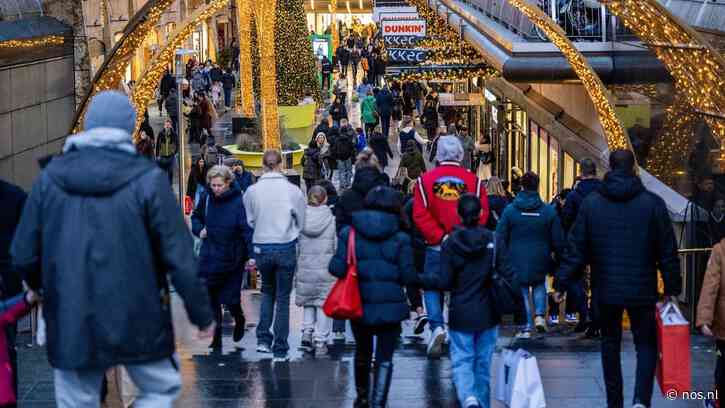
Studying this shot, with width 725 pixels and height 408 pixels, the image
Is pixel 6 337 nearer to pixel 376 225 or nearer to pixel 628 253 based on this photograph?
pixel 376 225

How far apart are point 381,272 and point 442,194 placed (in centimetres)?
161

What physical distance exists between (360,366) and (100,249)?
12.3 feet

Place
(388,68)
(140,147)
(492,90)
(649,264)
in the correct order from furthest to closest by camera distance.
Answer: (492,90) → (388,68) → (140,147) → (649,264)

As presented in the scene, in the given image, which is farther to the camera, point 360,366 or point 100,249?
point 360,366

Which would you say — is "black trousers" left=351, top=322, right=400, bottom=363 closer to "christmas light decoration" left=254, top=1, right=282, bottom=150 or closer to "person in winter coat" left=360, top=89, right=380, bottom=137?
"christmas light decoration" left=254, top=1, right=282, bottom=150

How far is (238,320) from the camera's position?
37.9 ft

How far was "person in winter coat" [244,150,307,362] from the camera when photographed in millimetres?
10758

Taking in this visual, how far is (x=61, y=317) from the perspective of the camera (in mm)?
5434

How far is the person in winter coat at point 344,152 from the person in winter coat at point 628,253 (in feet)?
66.8

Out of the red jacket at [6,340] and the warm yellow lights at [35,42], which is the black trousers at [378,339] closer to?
the red jacket at [6,340]

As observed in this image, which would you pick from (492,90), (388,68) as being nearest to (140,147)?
(388,68)

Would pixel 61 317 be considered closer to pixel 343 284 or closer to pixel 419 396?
pixel 343 284

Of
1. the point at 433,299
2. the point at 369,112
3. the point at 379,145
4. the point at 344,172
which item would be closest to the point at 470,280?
the point at 433,299

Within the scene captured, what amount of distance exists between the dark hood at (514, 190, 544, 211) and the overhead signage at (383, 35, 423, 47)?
2401 cm
